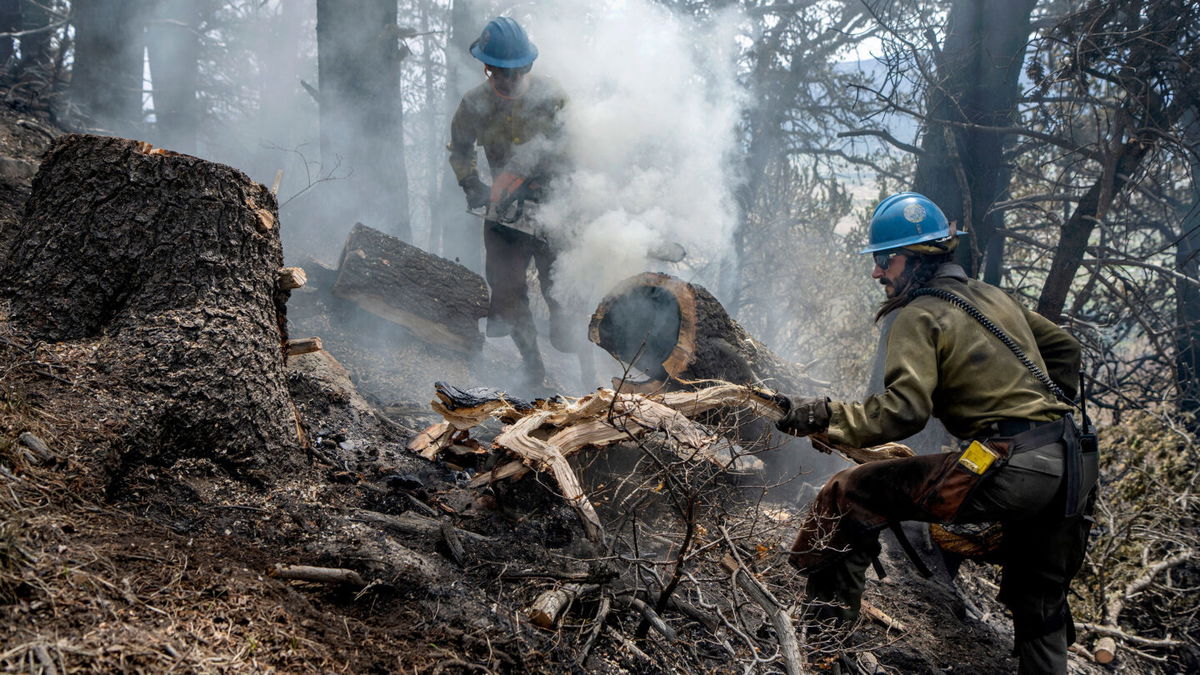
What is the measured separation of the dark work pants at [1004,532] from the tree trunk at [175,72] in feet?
35.8

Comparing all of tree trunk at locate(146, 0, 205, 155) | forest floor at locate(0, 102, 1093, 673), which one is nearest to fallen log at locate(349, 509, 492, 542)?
forest floor at locate(0, 102, 1093, 673)

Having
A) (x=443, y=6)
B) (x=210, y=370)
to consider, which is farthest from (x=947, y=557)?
(x=443, y=6)

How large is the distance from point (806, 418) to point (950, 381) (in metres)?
0.60

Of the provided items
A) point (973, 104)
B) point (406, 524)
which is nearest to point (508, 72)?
point (973, 104)

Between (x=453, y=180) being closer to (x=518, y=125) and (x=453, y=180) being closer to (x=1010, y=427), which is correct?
(x=518, y=125)

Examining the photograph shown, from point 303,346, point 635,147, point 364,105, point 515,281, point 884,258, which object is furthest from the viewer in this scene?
point 364,105

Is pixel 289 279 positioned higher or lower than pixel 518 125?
→ lower

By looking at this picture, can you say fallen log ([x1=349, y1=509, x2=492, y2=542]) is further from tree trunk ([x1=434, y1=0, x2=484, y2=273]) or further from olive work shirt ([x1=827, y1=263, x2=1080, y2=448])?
tree trunk ([x1=434, y1=0, x2=484, y2=273])

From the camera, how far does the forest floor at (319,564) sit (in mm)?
1739

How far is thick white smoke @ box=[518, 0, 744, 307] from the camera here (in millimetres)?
6078

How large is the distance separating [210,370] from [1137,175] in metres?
6.37

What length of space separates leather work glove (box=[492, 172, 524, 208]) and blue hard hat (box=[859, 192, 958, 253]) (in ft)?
11.1

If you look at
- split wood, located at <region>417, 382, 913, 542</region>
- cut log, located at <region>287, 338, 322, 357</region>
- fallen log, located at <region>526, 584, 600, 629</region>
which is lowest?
fallen log, located at <region>526, 584, 600, 629</region>

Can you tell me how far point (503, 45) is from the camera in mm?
5719
